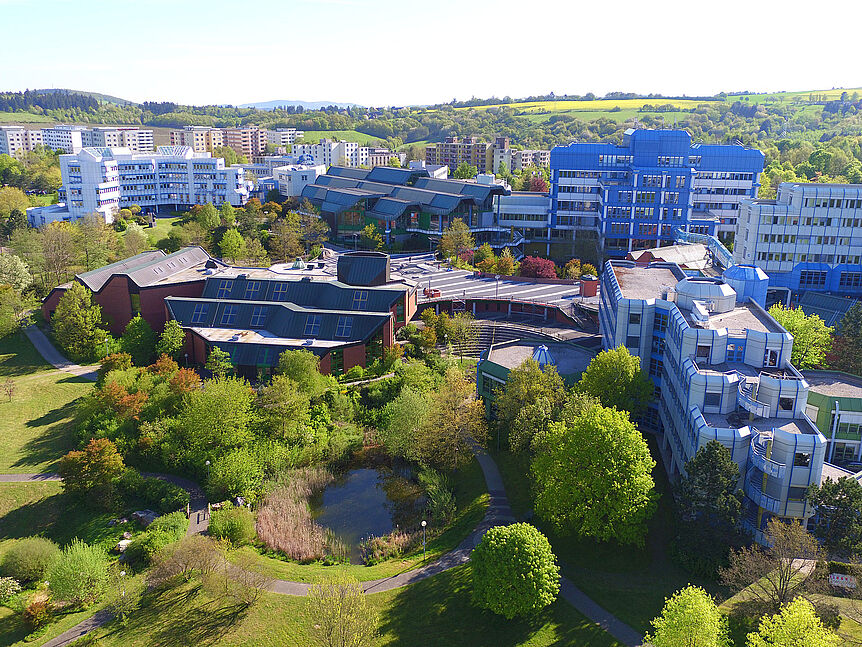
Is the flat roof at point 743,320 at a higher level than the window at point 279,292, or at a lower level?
higher

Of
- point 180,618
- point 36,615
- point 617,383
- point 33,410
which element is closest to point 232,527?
point 180,618

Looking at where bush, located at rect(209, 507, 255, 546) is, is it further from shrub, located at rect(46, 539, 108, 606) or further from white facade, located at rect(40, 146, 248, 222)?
white facade, located at rect(40, 146, 248, 222)

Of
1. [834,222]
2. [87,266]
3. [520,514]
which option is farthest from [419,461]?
[87,266]

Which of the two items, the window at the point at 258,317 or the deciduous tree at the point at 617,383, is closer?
the deciduous tree at the point at 617,383

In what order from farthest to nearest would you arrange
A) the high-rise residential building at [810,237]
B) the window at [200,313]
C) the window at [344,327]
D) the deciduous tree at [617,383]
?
the high-rise residential building at [810,237] → the window at [200,313] → the window at [344,327] → the deciduous tree at [617,383]

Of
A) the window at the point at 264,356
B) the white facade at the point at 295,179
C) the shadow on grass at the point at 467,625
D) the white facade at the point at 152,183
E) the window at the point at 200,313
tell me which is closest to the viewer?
the shadow on grass at the point at 467,625

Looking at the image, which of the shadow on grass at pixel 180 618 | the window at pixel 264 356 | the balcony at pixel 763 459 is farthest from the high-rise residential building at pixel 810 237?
the shadow on grass at pixel 180 618

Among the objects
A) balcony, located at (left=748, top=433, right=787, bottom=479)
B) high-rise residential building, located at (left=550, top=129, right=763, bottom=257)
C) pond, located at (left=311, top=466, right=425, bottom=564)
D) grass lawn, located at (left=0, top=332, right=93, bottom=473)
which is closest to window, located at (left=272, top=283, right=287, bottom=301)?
grass lawn, located at (left=0, top=332, right=93, bottom=473)

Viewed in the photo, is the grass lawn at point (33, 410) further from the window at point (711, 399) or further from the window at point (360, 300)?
the window at point (711, 399)
